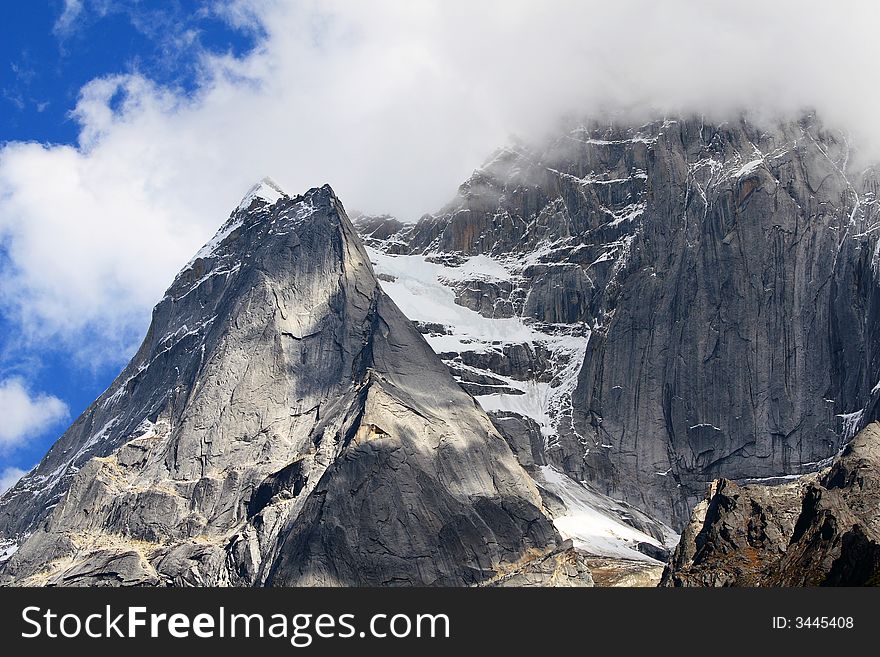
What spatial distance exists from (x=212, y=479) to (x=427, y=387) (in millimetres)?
26248

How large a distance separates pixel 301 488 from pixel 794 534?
243ft

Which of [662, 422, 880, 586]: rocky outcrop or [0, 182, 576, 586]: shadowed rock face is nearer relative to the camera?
[662, 422, 880, 586]: rocky outcrop

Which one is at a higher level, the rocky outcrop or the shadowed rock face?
the shadowed rock face

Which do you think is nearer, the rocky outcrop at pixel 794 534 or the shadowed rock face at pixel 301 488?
the rocky outcrop at pixel 794 534

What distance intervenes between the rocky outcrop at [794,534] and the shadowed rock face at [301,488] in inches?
1774

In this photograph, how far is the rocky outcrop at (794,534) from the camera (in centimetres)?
10106

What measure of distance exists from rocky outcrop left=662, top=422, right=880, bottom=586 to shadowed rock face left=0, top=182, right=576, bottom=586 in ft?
148

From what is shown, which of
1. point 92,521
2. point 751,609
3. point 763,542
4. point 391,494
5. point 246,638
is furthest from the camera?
point 92,521

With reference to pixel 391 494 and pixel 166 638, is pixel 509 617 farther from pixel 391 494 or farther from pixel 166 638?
pixel 391 494

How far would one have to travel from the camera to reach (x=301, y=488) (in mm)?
175250

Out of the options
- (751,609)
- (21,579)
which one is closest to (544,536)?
(21,579)

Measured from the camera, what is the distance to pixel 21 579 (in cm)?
17388

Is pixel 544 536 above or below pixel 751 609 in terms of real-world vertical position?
above

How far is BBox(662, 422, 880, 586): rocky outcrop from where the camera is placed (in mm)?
101062
